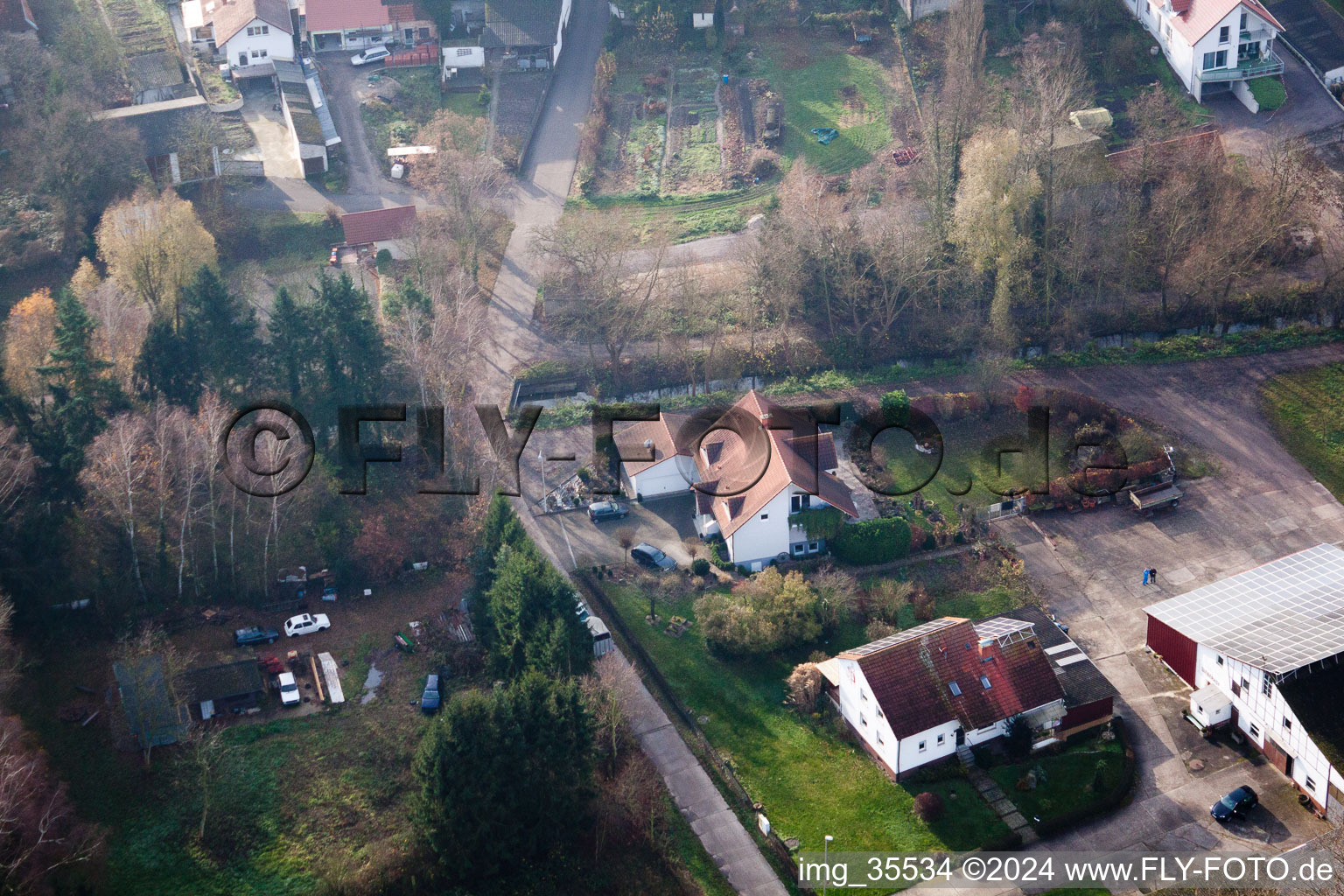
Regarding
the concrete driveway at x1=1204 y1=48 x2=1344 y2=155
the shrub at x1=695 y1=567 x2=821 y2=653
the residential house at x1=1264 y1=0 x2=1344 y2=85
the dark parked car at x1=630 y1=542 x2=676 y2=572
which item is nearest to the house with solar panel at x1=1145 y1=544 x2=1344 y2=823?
the shrub at x1=695 y1=567 x2=821 y2=653

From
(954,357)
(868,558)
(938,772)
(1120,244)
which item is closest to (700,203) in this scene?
(954,357)

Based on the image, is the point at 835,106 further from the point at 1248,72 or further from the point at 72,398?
the point at 72,398

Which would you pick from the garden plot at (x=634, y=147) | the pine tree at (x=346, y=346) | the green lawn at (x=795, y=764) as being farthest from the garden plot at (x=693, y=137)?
the green lawn at (x=795, y=764)

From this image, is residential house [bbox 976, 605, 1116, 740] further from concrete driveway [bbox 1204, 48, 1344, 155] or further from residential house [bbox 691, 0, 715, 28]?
residential house [bbox 691, 0, 715, 28]

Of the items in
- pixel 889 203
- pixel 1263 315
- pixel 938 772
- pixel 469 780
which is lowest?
pixel 938 772

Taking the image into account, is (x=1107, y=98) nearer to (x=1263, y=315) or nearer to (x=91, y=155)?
(x=1263, y=315)
